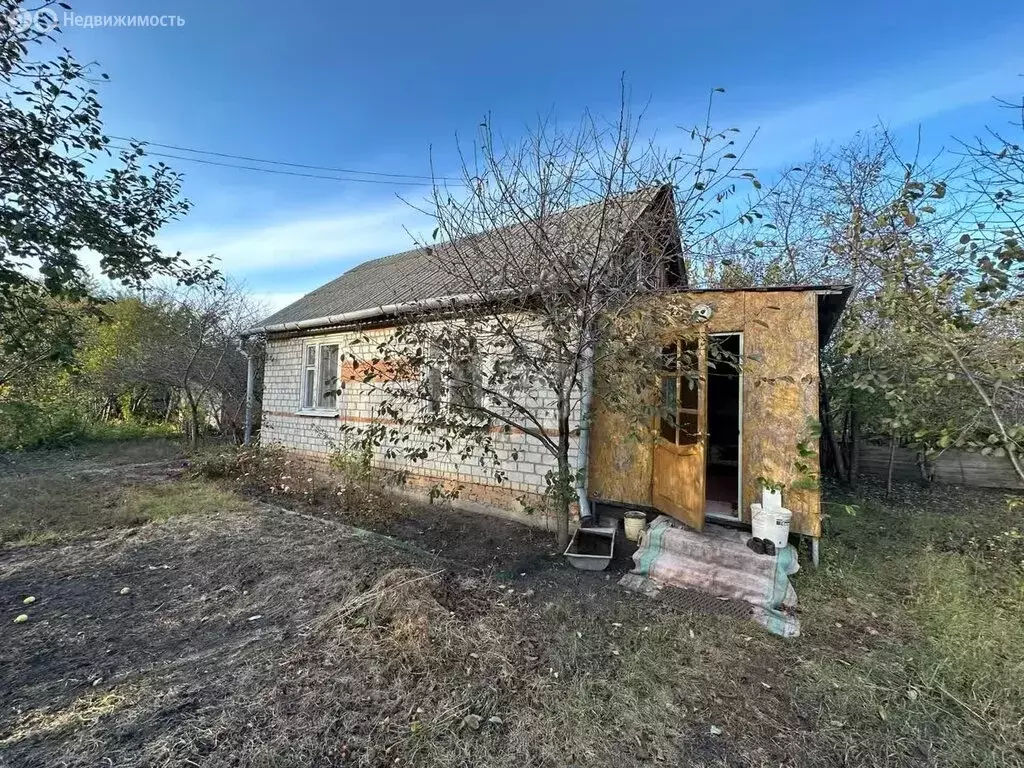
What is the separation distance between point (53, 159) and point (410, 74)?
17.0 ft

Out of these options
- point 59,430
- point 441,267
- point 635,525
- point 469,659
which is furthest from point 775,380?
point 59,430

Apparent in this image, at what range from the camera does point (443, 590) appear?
3.38m

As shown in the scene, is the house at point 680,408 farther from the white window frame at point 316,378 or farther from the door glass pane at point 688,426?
the white window frame at point 316,378

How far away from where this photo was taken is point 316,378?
28.2 feet

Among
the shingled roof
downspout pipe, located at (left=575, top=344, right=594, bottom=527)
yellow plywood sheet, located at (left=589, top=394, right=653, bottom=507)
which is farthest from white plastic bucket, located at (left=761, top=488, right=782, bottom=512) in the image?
the shingled roof

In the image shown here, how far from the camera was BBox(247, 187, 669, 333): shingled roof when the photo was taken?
390cm

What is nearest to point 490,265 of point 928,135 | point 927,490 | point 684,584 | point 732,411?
point 684,584

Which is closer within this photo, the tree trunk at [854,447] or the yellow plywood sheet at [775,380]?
the yellow plywood sheet at [775,380]

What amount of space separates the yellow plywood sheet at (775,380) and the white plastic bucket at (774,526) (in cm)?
41

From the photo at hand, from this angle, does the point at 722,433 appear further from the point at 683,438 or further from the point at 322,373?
the point at 322,373

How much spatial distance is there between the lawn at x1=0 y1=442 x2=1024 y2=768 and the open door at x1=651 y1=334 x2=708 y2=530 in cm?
120

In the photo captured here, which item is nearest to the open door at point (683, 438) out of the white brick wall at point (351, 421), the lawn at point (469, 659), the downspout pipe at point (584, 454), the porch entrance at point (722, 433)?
the downspout pipe at point (584, 454)

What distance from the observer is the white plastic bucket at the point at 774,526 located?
162 inches

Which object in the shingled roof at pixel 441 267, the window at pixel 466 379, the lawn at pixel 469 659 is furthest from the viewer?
the window at pixel 466 379
